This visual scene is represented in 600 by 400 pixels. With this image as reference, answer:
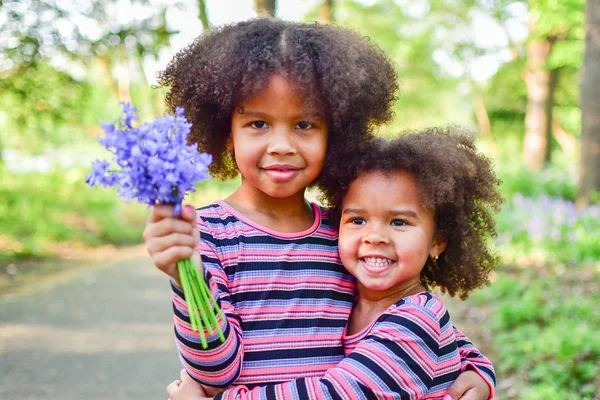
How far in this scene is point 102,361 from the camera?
16.9 ft

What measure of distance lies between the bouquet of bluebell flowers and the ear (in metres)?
1.07

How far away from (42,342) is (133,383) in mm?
1244

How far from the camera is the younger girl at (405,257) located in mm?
1849

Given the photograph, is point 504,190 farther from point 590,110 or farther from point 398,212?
point 398,212

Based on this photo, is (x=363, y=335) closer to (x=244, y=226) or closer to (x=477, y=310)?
(x=244, y=226)

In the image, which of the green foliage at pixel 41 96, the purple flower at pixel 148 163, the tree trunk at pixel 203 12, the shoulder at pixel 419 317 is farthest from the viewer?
the green foliage at pixel 41 96

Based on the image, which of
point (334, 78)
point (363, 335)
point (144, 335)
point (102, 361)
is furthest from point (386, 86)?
point (144, 335)

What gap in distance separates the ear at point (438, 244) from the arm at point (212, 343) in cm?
81

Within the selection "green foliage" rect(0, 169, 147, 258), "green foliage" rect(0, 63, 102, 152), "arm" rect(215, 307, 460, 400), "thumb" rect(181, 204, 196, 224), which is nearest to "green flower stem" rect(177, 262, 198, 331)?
"thumb" rect(181, 204, 196, 224)

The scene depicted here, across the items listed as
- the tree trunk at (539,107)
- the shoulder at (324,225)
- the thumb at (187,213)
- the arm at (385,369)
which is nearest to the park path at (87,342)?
the shoulder at (324,225)

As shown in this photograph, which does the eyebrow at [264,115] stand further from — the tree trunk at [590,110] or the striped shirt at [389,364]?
the tree trunk at [590,110]

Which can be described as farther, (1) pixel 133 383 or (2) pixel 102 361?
(2) pixel 102 361

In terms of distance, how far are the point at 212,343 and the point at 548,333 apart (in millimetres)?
3641

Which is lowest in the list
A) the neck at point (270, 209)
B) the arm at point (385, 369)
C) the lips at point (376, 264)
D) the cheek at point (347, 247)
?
the arm at point (385, 369)
